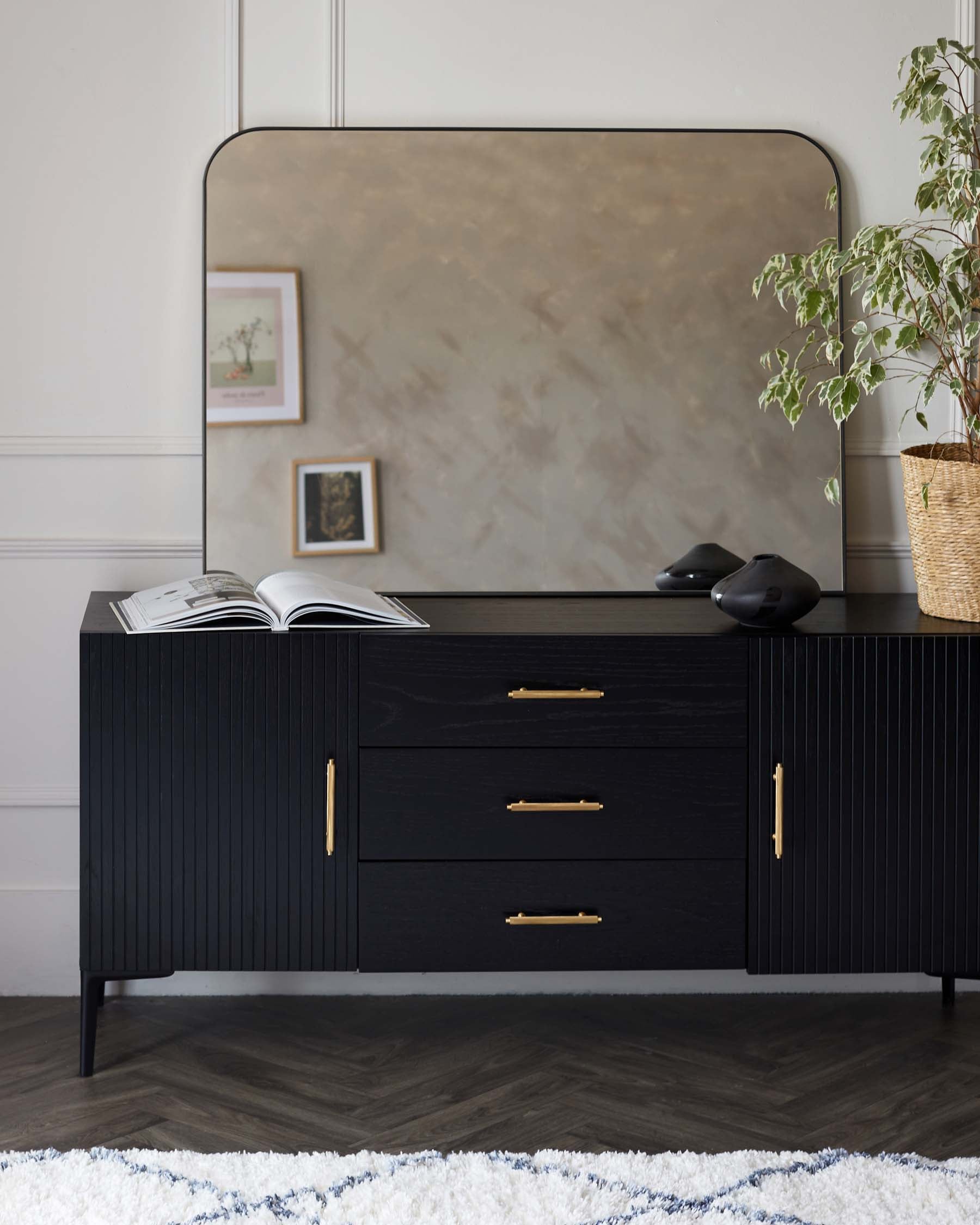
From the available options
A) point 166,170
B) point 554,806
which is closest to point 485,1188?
point 554,806

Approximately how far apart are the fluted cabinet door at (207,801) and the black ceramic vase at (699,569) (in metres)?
0.79

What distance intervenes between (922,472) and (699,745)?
2.23 ft

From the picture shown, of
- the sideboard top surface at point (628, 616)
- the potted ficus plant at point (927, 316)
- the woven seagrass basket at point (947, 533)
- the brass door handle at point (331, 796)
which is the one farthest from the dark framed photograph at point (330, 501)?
the woven seagrass basket at point (947, 533)

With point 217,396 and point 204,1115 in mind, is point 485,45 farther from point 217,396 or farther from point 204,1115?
point 204,1115

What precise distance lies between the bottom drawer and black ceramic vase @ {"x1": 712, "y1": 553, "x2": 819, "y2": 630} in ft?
1.39

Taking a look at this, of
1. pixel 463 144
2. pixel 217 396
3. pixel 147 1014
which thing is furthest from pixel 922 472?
pixel 147 1014

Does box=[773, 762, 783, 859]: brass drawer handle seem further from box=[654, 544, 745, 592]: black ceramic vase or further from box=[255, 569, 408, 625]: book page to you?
box=[255, 569, 408, 625]: book page

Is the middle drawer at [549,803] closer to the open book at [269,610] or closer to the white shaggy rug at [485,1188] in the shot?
the open book at [269,610]

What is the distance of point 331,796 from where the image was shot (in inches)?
79.5

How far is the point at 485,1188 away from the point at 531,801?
0.60m

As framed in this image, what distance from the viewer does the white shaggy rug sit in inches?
66.1

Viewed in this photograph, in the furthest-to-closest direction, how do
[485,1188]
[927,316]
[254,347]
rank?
1. [254,347]
2. [927,316]
3. [485,1188]

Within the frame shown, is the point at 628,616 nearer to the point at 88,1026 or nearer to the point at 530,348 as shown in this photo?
the point at 530,348

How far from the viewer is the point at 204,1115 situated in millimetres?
1975
